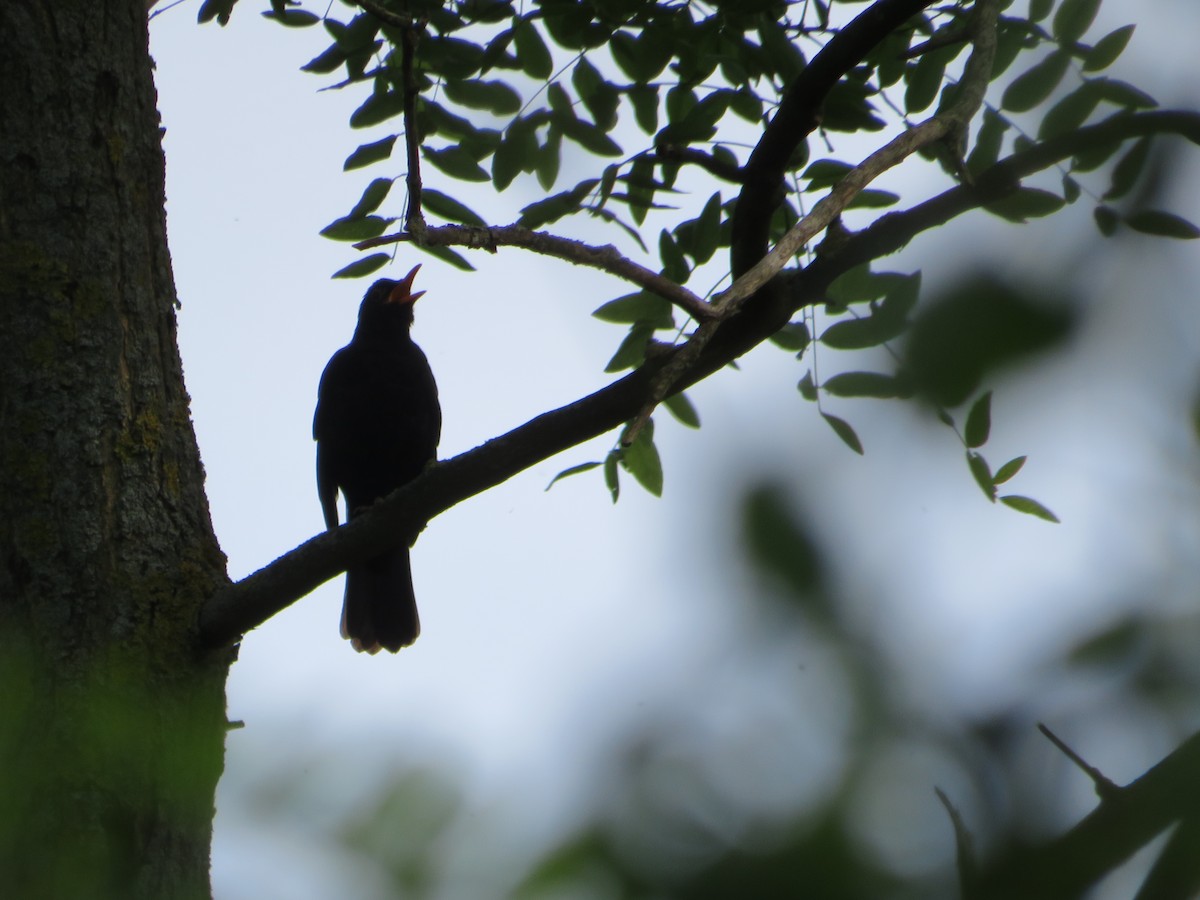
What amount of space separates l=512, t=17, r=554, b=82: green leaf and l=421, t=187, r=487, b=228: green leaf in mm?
497

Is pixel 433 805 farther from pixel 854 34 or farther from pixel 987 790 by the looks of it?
pixel 854 34

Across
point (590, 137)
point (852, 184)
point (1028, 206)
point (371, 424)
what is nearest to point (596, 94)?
point (590, 137)

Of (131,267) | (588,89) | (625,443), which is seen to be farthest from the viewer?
(588,89)

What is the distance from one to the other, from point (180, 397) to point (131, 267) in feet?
1.11

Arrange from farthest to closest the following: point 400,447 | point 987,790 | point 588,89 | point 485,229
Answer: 1. point 400,447
2. point 588,89
3. point 485,229
4. point 987,790

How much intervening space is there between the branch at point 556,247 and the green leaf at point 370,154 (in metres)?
1.45

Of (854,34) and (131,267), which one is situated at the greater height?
(131,267)

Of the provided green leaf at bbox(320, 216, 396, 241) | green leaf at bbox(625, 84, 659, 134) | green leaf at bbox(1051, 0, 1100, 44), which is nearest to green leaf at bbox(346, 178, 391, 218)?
green leaf at bbox(320, 216, 396, 241)

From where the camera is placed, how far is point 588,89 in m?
3.86

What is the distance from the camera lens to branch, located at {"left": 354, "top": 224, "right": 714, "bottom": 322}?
2311 mm

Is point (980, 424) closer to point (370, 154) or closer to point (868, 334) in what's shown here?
point (868, 334)

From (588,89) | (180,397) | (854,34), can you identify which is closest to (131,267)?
(180,397)

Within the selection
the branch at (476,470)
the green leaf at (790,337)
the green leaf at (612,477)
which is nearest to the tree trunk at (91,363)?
the branch at (476,470)

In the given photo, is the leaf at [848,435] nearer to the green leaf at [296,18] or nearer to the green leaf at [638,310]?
the green leaf at [638,310]
